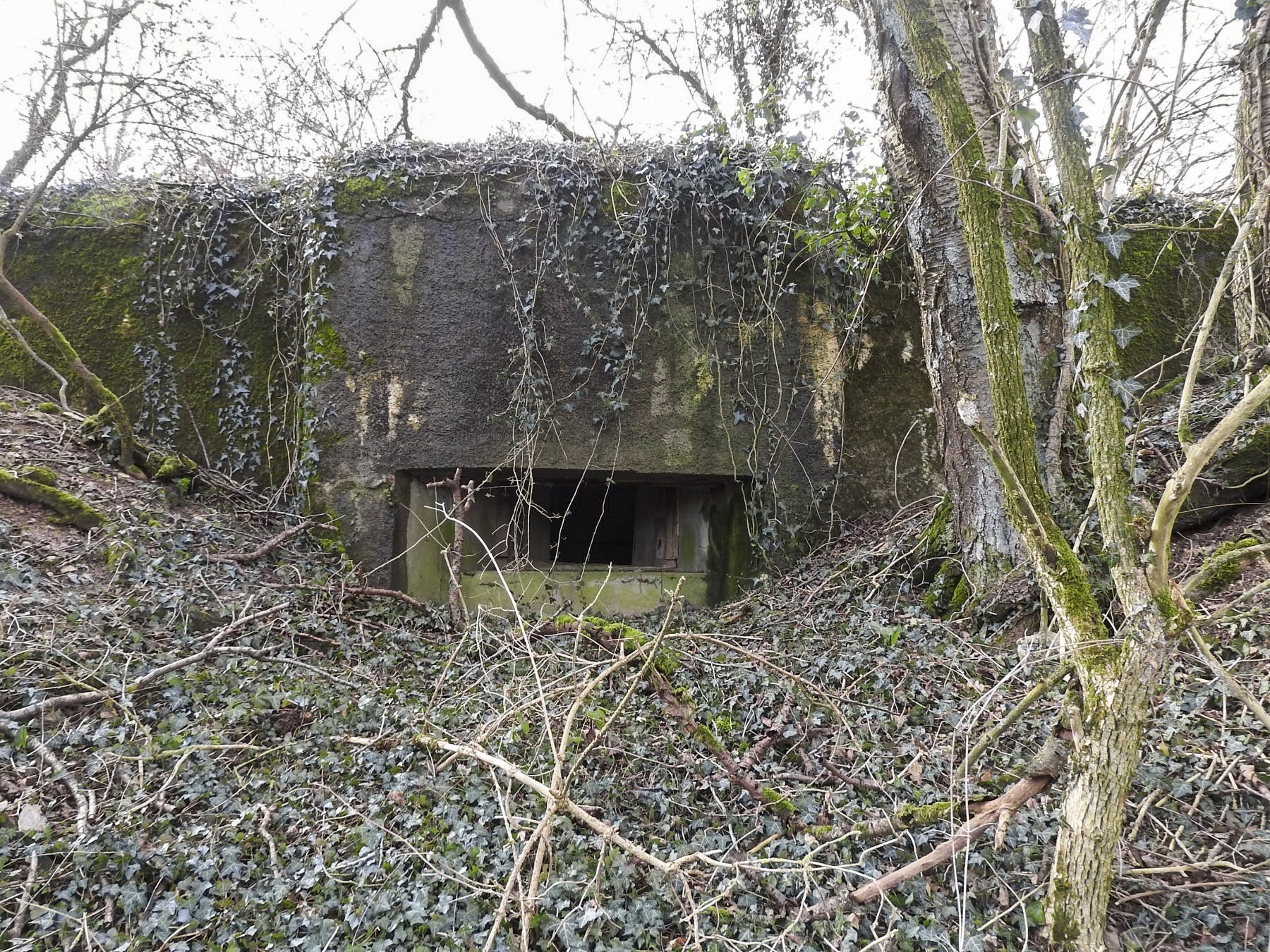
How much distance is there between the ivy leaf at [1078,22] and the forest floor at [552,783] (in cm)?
179

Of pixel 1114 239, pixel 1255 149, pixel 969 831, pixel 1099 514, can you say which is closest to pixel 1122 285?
pixel 1114 239

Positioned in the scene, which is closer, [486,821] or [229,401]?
[486,821]

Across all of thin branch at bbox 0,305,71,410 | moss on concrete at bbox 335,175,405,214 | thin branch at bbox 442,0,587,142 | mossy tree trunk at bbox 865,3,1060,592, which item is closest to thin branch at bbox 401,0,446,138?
thin branch at bbox 442,0,587,142

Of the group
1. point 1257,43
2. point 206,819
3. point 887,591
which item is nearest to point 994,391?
point 1257,43

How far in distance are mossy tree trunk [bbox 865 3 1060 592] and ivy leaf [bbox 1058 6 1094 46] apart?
986mm

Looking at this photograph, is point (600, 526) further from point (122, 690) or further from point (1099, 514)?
point (1099, 514)

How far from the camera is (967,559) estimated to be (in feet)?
11.1

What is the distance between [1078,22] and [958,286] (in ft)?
3.88

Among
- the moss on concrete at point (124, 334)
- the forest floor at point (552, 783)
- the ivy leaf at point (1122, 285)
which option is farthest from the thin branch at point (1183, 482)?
the moss on concrete at point (124, 334)

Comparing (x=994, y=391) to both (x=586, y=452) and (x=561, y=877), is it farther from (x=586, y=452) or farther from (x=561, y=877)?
(x=586, y=452)

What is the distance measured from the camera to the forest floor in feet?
5.81

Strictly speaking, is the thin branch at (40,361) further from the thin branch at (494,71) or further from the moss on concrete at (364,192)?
the thin branch at (494,71)

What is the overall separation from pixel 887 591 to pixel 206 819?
9.60ft

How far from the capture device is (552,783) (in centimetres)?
192
